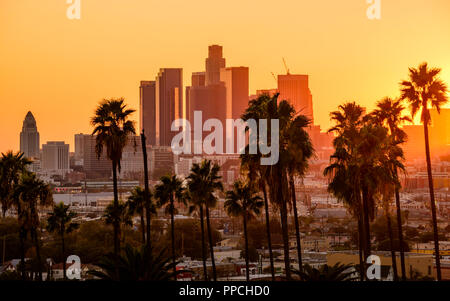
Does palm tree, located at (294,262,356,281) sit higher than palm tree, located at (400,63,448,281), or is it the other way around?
palm tree, located at (400,63,448,281)

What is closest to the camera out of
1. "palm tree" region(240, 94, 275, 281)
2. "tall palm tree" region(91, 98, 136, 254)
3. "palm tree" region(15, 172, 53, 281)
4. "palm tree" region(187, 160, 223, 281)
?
"palm tree" region(240, 94, 275, 281)

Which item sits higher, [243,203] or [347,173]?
[347,173]

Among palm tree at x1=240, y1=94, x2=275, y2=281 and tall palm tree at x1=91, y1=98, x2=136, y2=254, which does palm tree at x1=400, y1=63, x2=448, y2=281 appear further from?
tall palm tree at x1=91, y1=98, x2=136, y2=254

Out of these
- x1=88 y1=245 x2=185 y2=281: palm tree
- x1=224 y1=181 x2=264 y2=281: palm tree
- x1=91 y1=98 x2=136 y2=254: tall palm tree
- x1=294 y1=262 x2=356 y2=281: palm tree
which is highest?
x1=91 y1=98 x2=136 y2=254: tall palm tree

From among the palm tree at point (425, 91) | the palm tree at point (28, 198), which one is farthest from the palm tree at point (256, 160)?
the palm tree at point (28, 198)

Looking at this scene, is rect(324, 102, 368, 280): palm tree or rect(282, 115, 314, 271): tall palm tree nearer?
rect(282, 115, 314, 271): tall palm tree

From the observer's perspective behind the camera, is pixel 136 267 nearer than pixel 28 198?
Yes

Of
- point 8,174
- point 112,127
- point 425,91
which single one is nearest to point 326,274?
point 425,91

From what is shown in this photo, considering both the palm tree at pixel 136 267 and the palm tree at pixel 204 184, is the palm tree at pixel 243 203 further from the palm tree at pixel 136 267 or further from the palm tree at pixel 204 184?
the palm tree at pixel 136 267

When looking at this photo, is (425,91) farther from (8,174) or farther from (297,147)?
(8,174)

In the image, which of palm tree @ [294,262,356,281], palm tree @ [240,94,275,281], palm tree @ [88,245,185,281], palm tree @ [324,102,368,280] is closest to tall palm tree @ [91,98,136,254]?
palm tree @ [240,94,275,281]
